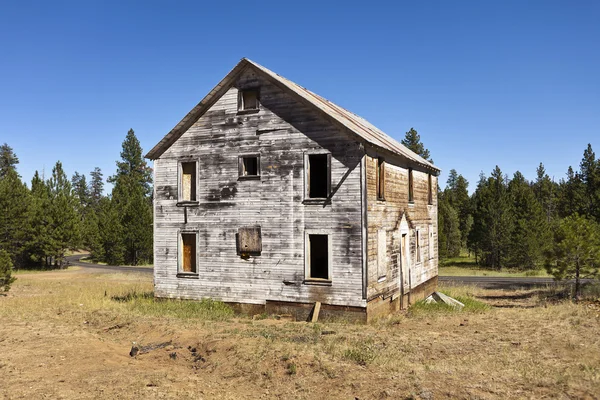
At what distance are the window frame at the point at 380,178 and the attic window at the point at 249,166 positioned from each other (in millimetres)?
4577

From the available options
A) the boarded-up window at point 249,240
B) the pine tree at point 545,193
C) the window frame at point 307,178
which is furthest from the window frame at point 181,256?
the pine tree at point 545,193

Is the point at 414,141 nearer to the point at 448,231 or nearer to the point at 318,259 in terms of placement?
the point at 448,231

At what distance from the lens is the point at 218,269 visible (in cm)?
Answer: 1827

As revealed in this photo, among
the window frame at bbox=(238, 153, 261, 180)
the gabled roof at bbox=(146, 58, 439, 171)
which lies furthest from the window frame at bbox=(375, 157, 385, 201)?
the window frame at bbox=(238, 153, 261, 180)

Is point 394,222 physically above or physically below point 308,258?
above

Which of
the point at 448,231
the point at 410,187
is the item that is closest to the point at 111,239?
the point at 448,231

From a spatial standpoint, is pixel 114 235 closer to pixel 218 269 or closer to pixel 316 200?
pixel 218 269

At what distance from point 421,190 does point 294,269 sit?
942cm

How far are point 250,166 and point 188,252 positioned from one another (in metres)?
4.52

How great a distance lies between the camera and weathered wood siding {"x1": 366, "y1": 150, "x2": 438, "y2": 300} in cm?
1641

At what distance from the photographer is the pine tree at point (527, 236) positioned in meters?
42.4

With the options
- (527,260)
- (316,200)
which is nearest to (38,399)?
(316,200)

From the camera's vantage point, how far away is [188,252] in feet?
62.8

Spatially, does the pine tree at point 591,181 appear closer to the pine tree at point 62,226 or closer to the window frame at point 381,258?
the window frame at point 381,258
